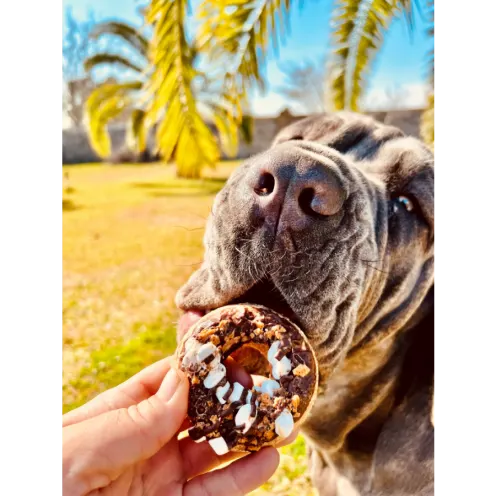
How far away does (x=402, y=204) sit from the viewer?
2.52m

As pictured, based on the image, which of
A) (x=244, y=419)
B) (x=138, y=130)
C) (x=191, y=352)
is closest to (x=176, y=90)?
(x=138, y=130)

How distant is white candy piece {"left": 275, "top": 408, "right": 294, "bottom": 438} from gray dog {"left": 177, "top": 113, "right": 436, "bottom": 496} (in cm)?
37

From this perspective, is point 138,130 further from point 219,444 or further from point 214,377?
point 219,444

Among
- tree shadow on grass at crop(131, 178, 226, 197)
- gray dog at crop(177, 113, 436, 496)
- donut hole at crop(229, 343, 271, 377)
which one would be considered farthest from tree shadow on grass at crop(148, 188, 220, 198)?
donut hole at crop(229, 343, 271, 377)

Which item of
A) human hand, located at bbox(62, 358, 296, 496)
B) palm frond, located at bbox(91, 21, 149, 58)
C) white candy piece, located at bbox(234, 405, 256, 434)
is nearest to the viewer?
human hand, located at bbox(62, 358, 296, 496)

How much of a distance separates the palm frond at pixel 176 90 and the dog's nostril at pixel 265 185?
6.82 ft

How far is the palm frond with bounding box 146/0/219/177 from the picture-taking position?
12.9ft

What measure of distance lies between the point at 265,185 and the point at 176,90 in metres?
3.17

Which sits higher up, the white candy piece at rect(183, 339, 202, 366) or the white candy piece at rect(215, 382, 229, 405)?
the white candy piece at rect(183, 339, 202, 366)

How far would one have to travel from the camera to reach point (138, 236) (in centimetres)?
703

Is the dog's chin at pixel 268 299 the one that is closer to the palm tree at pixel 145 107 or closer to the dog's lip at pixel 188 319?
the dog's lip at pixel 188 319

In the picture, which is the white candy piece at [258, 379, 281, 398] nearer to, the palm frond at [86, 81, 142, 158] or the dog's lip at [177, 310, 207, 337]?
the dog's lip at [177, 310, 207, 337]

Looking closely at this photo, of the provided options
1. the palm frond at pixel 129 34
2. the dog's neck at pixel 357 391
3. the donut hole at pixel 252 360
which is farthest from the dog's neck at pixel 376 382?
the palm frond at pixel 129 34

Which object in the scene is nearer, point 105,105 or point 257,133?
point 105,105
